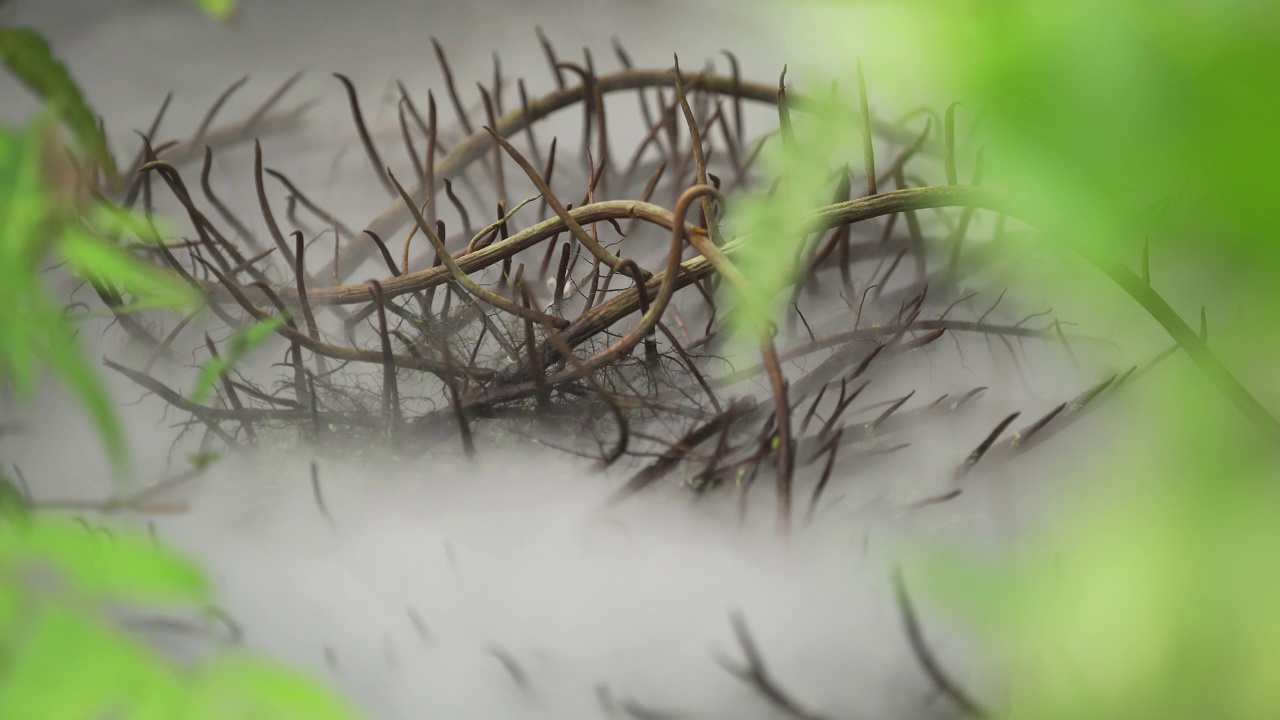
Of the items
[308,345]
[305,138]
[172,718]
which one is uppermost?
[305,138]

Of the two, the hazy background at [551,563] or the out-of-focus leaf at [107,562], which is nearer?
the out-of-focus leaf at [107,562]

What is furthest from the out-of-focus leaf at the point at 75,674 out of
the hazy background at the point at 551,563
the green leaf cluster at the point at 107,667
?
the hazy background at the point at 551,563

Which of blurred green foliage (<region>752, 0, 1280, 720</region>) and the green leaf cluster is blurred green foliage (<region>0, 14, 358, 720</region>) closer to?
the green leaf cluster

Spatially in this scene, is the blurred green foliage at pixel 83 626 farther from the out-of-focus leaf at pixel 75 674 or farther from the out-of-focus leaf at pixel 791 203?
the out-of-focus leaf at pixel 791 203

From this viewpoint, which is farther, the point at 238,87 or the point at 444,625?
the point at 238,87

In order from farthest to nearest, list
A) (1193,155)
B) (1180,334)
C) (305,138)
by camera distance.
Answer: (305,138) → (1180,334) → (1193,155)

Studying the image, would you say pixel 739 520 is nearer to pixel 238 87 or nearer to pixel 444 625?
pixel 444 625

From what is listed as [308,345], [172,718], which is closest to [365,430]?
[308,345]

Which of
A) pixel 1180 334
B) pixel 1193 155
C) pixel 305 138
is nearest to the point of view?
pixel 1193 155

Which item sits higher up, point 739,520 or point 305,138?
point 305,138
